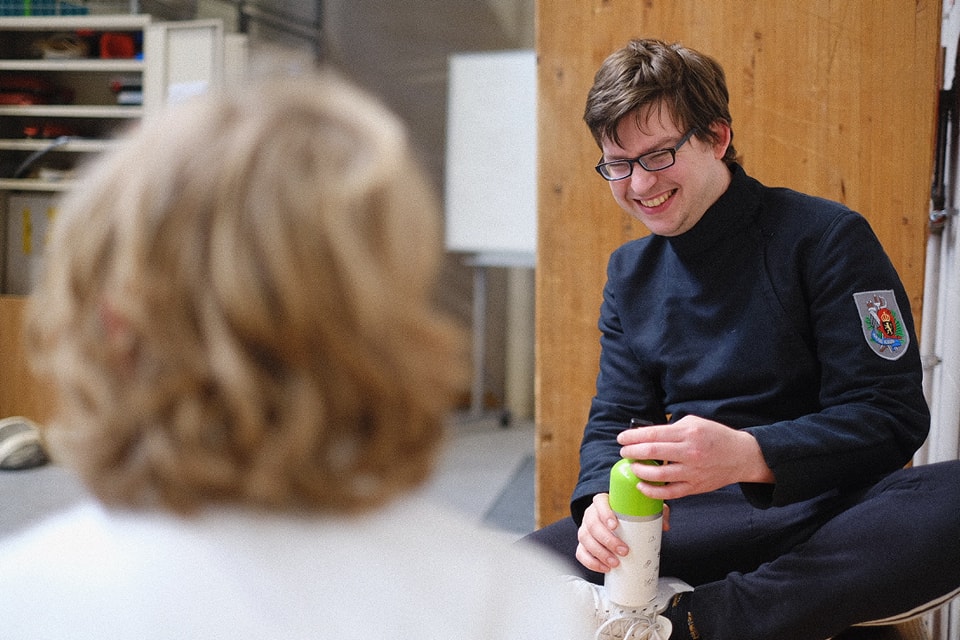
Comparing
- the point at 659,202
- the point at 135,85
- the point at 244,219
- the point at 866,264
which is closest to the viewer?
the point at 244,219

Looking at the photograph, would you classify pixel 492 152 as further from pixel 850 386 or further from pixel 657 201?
pixel 850 386

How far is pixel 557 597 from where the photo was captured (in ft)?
1.92

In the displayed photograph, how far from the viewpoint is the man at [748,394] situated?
1209mm

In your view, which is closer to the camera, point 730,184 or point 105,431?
point 105,431

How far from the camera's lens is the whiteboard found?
4.02m

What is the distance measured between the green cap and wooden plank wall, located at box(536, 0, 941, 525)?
2.59 feet

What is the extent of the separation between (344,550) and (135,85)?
3.93 meters

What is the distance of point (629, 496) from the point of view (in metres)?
1.21

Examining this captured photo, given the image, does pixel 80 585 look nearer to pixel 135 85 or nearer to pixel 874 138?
pixel 874 138

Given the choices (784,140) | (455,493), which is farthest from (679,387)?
(455,493)

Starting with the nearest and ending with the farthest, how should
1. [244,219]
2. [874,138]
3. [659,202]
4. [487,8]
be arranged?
[244,219], [659,202], [874,138], [487,8]

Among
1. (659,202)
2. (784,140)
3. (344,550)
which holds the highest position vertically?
(784,140)

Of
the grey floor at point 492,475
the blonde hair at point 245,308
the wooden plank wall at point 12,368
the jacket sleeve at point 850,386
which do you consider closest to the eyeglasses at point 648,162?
the jacket sleeve at point 850,386

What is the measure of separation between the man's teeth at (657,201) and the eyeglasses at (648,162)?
0.05m
